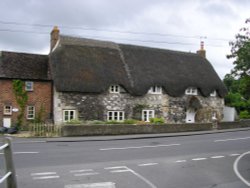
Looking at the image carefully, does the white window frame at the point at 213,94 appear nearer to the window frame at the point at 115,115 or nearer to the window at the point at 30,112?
the window frame at the point at 115,115

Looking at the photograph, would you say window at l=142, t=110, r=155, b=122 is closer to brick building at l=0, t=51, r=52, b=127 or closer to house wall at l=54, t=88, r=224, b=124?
house wall at l=54, t=88, r=224, b=124

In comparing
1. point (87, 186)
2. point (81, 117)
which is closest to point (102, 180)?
point (87, 186)

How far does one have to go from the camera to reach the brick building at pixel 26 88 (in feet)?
94.4

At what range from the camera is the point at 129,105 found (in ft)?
106

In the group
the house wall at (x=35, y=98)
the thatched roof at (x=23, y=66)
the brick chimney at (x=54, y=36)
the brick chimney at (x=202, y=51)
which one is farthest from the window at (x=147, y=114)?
the brick chimney at (x=202, y=51)

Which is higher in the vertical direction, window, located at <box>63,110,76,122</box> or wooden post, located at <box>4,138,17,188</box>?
window, located at <box>63,110,76,122</box>

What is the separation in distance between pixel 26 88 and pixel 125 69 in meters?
9.81

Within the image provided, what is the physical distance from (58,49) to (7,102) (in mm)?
6915

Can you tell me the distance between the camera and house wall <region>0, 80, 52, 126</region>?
2877cm

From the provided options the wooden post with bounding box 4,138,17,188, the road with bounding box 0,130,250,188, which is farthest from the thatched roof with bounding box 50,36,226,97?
the wooden post with bounding box 4,138,17,188

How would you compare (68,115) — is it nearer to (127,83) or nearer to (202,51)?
(127,83)

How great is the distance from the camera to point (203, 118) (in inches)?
1473

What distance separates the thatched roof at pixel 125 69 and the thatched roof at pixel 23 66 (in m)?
1.40

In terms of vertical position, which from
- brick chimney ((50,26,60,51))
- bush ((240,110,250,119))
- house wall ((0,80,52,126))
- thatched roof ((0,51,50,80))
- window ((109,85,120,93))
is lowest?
bush ((240,110,250,119))
